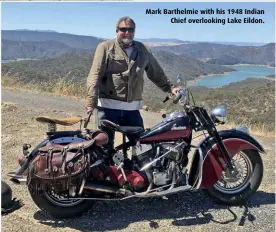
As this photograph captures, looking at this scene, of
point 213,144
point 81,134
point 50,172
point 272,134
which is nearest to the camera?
point 50,172

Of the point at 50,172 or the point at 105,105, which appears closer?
the point at 50,172

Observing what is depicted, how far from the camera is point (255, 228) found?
3.96 m

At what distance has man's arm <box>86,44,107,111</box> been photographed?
4.04 m

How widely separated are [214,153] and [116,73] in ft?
4.30

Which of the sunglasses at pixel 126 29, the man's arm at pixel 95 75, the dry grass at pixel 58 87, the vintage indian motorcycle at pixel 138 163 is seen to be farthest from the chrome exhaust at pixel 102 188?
the dry grass at pixel 58 87

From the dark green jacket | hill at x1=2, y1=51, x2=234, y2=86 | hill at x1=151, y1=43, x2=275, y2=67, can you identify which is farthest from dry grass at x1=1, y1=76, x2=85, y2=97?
hill at x1=151, y1=43, x2=275, y2=67

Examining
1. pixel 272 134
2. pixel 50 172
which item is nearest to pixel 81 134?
pixel 50 172

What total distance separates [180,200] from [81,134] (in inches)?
53.9

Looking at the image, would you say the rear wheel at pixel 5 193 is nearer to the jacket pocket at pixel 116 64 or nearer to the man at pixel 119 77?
the man at pixel 119 77

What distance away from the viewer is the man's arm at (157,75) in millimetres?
4617

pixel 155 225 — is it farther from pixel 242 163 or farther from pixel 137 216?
pixel 242 163

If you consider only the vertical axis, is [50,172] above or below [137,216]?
above

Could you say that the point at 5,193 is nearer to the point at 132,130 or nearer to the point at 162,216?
the point at 132,130

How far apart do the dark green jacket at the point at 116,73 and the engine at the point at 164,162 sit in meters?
0.67
